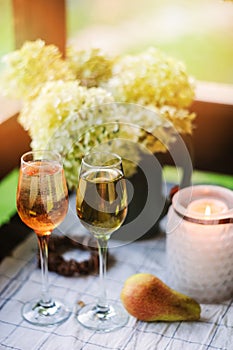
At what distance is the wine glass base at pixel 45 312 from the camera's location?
1130 mm

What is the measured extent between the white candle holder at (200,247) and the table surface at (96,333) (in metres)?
0.04

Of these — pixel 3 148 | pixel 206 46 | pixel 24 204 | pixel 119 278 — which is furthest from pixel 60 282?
pixel 206 46

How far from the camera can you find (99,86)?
4.38 feet

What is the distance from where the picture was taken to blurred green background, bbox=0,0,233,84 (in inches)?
77.1

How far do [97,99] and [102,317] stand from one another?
400mm

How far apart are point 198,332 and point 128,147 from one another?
1.23 ft

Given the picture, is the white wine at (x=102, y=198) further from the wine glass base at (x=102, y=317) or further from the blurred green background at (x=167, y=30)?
the blurred green background at (x=167, y=30)

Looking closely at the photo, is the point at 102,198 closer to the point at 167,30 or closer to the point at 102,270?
the point at 102,270

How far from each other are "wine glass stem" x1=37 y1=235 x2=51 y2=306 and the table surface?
1.6 inches

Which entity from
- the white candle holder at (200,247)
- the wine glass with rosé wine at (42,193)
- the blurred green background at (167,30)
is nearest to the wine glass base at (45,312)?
the wine glass with rosé wine at (42,193)

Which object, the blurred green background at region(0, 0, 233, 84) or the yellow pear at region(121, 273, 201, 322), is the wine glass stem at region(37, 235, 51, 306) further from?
the blurred green background at region(0, 0, 233, 84)

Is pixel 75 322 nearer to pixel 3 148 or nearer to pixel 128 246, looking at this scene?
pixel 128 246

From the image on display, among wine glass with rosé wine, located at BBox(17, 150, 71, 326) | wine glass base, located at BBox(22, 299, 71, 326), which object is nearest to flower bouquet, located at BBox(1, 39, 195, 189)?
wine glass with rosé wine, located at BBox(17, 150, 71, 326)

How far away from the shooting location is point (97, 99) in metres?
1.19
